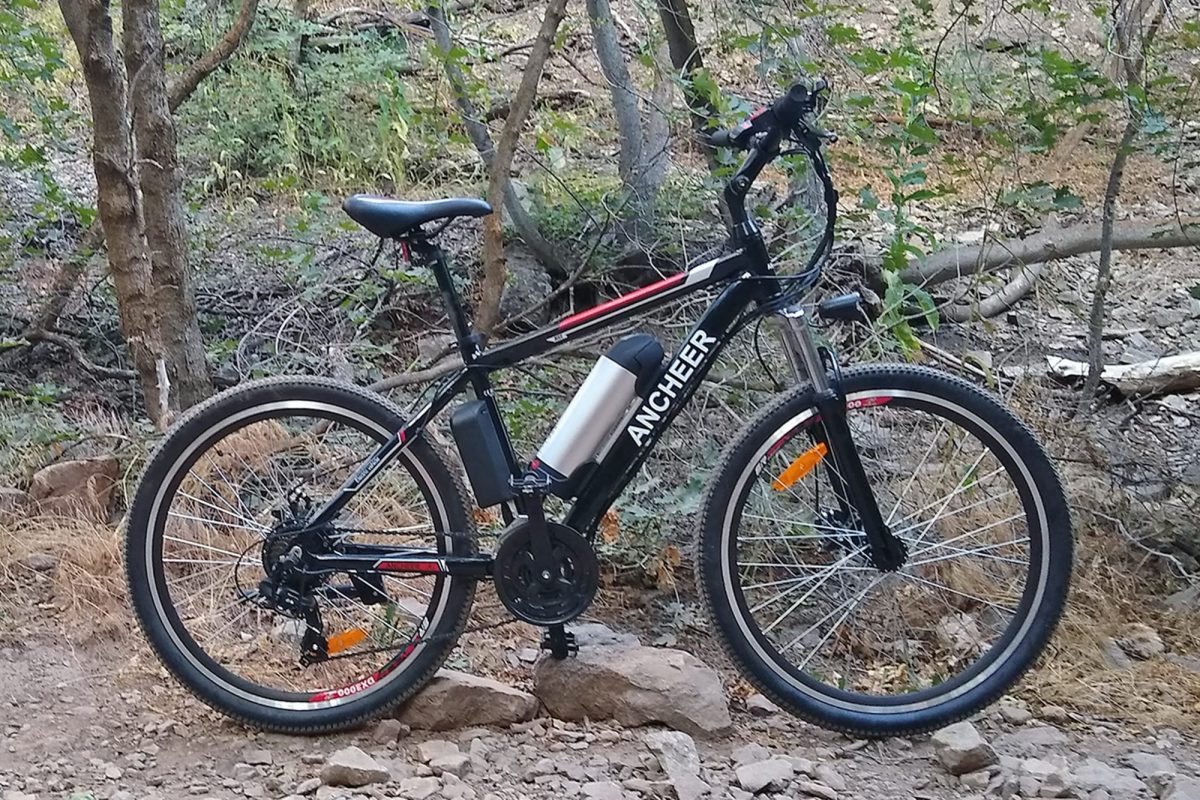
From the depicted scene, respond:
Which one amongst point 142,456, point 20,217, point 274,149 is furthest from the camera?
point 274,149

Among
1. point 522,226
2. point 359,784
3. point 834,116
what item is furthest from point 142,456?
point 834,116

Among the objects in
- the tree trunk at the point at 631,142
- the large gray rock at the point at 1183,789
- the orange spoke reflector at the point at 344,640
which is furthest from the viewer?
the tree trunk at the point at 631,142

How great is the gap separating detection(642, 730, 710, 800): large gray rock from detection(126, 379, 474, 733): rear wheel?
1.77ft

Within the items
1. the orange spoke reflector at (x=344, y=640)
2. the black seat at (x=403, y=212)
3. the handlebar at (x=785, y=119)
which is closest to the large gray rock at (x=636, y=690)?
the orange spoke reflector at (x=344, y=640)

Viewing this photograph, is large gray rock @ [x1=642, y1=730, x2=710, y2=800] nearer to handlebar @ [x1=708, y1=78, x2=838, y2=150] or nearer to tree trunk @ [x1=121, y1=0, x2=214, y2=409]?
handlebar @ [x1=708, y1=78, x2=838, y2=150]

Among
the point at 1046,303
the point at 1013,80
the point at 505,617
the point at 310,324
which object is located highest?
the point at 1013,80

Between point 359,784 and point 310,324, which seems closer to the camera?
point 359,784

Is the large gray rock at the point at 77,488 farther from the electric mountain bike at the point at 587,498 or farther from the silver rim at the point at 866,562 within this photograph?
the silver rim at the point at 866,562

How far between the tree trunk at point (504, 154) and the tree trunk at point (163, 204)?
1.07 meters

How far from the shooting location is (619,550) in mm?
3398

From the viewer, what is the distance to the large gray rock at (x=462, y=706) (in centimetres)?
262

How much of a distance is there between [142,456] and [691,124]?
95.2 inches

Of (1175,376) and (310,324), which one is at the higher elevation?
(1175,376)

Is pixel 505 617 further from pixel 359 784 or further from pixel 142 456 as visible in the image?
pixel 142 456
